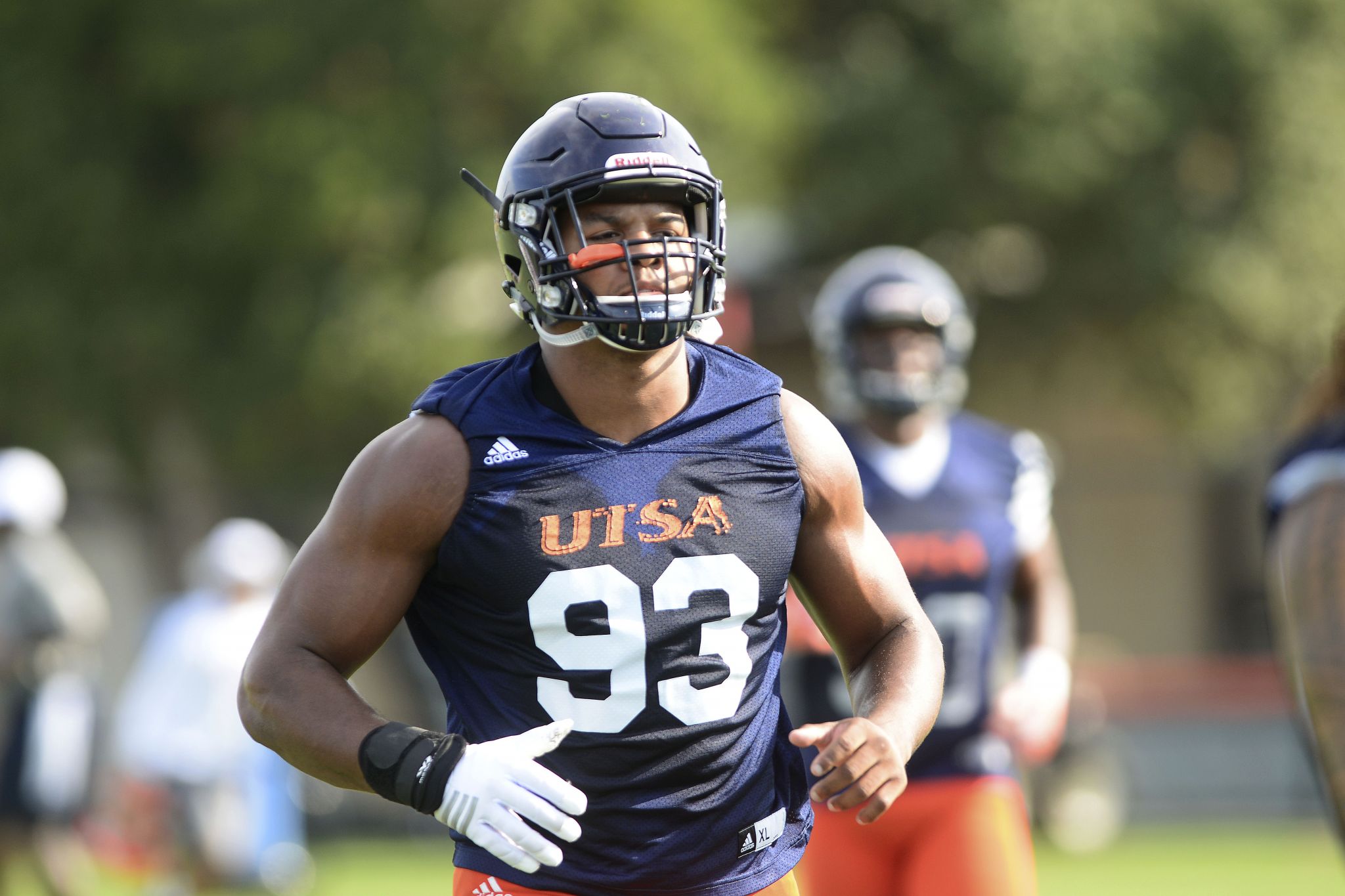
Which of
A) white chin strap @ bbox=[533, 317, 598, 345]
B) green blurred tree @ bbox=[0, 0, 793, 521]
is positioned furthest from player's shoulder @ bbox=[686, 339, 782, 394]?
green blurred tree @ bbox=[0, 0, 793, 521]

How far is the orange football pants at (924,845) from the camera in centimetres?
507

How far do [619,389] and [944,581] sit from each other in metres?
2.22

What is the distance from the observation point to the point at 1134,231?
1795 centimetres

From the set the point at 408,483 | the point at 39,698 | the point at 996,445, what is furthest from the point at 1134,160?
the point at 408,483

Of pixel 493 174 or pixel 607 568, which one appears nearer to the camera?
pixel 607 568

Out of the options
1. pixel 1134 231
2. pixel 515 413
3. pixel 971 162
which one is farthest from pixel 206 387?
pixel 515 413

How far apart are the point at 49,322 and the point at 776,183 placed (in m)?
6.85

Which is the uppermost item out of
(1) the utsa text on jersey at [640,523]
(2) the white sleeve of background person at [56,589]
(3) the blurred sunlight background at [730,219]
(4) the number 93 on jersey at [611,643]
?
(3) the blurred sunlight background at [730,219]

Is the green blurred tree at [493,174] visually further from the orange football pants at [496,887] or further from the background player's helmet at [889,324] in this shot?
the orange football pants at [496,887]

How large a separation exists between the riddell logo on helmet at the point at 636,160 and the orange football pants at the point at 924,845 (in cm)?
236

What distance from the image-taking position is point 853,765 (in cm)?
316

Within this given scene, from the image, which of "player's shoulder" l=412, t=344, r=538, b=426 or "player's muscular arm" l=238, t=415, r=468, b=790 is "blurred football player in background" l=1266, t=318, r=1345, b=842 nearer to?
"player's shoulder" l=412, t=344, r=538, b=426

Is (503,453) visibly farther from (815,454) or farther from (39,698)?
(39,698)

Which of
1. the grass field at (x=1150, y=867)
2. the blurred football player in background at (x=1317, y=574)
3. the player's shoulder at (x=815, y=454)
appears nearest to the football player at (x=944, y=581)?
the blurred football player in background at (x=1317, y=574)
